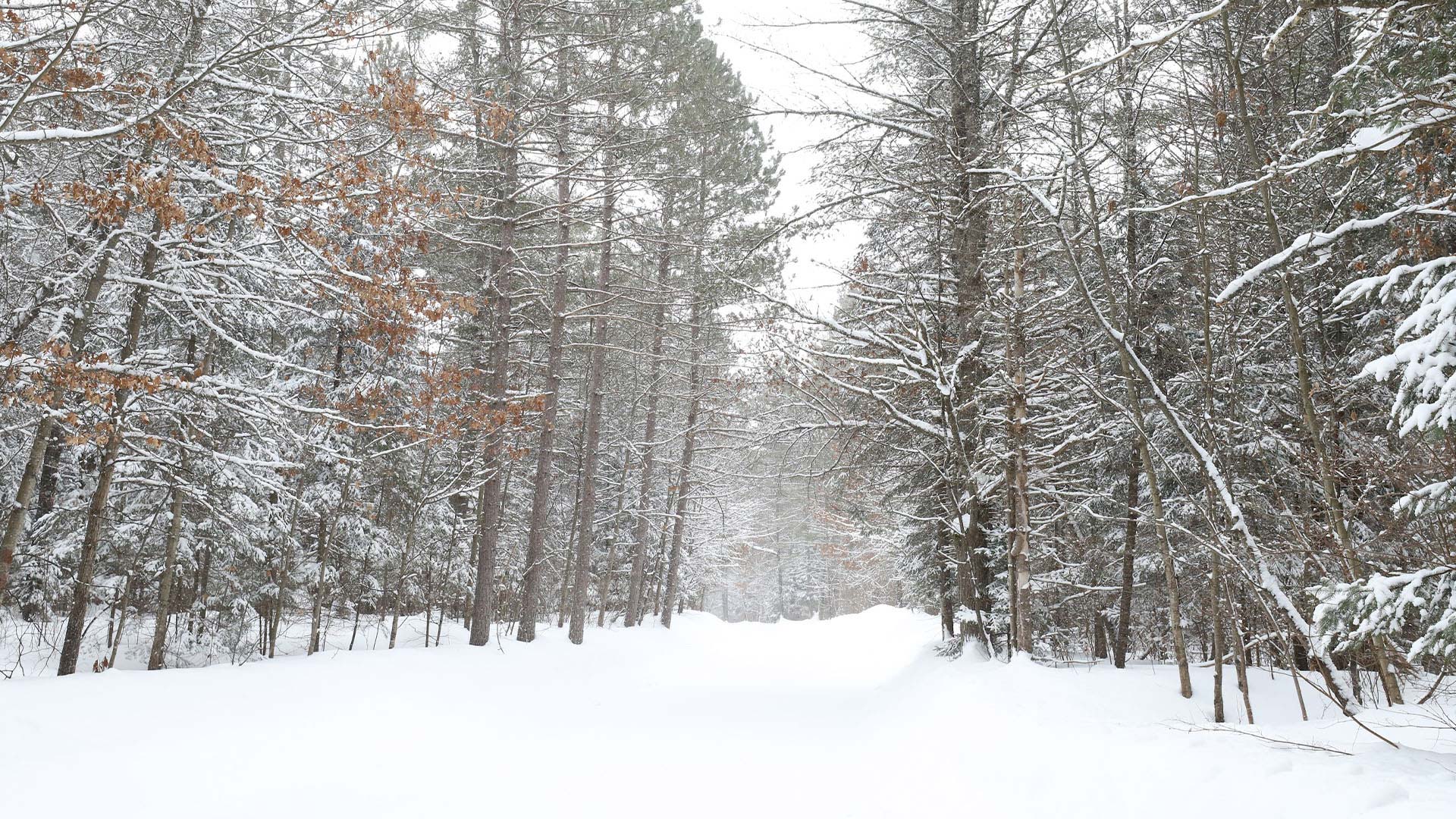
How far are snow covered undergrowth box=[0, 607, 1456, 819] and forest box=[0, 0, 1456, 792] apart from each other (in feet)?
1.18

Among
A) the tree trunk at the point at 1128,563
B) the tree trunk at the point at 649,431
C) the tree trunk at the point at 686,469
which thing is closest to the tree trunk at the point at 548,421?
the tree trunk at the point at 649,431

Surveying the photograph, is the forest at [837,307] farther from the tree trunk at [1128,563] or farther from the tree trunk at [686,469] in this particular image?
the tree trunk at [686,469]

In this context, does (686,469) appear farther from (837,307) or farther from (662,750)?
(662,750)

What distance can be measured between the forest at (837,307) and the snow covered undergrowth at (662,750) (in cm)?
36

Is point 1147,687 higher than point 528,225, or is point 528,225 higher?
point 528,225

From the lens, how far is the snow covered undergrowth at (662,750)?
12.1 feet

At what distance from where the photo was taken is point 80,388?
5195 millimetres

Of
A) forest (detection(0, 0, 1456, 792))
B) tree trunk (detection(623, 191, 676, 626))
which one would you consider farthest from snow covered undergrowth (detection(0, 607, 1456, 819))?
tree trunk (detection(623, 191, 676, 626))


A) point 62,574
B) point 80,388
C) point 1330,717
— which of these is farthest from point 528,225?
point 1330,717

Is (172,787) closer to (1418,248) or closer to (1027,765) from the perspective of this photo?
(1027,765)

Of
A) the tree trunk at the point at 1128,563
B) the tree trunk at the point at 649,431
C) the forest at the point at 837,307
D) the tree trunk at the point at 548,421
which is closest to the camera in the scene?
the forest at the point at 837,307

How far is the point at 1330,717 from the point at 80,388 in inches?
367

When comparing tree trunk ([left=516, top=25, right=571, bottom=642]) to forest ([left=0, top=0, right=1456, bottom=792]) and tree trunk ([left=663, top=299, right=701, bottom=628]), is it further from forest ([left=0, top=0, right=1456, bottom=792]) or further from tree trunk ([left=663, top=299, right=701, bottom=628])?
tree trunk ([left=663, top=299, right=701, bottom=628])

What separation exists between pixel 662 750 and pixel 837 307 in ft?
19.9
